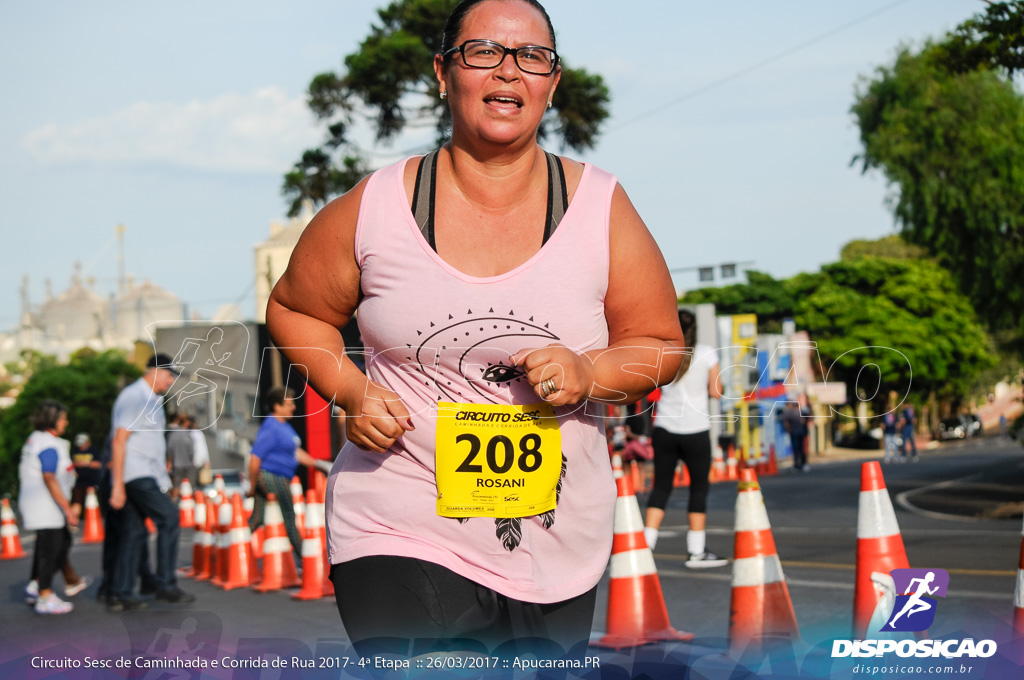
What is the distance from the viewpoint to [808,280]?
66.8 meters

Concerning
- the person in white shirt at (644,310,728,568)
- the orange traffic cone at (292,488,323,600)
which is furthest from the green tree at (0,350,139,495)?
the person in white shirt at (644,310,728,568)

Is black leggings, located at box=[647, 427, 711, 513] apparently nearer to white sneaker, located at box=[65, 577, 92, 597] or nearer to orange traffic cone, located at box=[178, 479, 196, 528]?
white sneaker, located at box=[65, 577, 92, 597]

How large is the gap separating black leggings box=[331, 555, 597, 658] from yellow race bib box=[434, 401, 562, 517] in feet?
0.52

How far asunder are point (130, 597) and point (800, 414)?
20.5 m

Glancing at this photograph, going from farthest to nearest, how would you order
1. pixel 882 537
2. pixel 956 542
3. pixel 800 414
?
pixel 800 414
pixel 956 542
pixel 882 537

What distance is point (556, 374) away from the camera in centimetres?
235

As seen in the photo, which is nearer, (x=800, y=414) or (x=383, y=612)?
(x=383, y=612)

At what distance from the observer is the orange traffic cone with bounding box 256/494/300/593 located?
9.52 meters

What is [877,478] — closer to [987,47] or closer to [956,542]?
[956,542]

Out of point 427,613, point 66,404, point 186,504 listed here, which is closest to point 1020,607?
point 427,613

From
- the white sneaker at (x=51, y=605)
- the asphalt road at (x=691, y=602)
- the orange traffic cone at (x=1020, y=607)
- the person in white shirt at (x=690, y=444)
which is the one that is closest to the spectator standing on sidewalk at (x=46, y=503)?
the white sneaker at (x=51, y=605)

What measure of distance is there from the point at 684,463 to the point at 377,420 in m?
6.33

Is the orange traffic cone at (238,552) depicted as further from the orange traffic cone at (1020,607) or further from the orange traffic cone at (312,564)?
the orange traffic cone at (1020,607)

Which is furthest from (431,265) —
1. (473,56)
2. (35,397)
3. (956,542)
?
(35,397)
